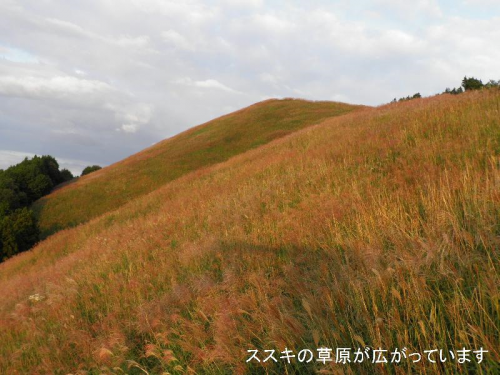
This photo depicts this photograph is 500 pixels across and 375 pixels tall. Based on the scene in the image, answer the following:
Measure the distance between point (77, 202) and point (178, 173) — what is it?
9.45 m

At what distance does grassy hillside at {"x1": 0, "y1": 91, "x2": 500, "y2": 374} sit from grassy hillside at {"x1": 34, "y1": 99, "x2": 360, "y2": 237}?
17.8 meters

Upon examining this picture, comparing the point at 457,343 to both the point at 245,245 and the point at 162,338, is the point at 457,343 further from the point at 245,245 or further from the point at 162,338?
the point at 245,245

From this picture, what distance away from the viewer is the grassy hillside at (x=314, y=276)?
2.14 m

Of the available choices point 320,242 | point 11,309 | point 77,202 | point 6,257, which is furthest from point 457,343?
point 77,202

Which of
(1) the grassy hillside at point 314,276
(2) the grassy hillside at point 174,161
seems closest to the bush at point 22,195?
(2) the grassy hillside at point 174,161

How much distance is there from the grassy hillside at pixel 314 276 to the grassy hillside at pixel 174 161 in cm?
1778

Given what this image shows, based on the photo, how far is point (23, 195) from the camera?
88.4ft

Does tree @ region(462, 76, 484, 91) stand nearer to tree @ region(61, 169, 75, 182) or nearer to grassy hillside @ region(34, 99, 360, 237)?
grassy hillside @ region(34, 99, 360, 237)

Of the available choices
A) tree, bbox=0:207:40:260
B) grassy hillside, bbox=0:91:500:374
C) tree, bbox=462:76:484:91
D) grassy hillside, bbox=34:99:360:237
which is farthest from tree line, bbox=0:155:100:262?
tree, bbox=462:76:484:91

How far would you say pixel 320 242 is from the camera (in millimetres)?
4039

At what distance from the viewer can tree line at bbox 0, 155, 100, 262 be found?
762 inches

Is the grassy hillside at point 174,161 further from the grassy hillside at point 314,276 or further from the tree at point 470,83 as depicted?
the grassy hillside at point 314,276

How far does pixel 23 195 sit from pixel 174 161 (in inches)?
566

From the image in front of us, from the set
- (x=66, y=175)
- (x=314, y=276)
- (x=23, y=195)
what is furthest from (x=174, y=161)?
(x=314, y=276)
